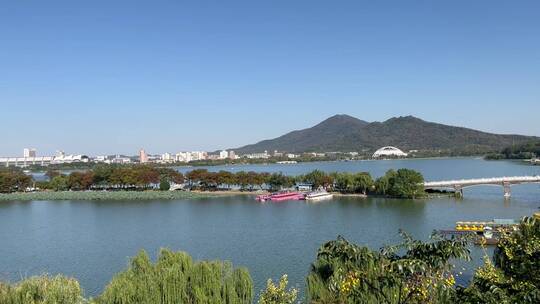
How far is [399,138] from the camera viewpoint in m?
145

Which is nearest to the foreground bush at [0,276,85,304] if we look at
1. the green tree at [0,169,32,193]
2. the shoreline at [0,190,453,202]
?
the shoreline at [0,190,453,202]

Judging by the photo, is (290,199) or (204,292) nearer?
(204,292)

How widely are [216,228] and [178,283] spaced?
12369mm

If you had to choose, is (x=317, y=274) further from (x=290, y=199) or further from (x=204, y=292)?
(x=290, y=199)

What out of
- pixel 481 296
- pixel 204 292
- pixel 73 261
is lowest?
pixel 73 261

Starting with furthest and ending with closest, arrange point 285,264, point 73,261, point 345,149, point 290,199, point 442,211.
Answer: point 345,149 < point 290,199 < point 442,211 < point 73,261 < point 285,264

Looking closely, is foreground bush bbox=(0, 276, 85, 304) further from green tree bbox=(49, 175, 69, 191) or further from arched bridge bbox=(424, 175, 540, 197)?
green tree bbox=(49, 175, 69, 191)

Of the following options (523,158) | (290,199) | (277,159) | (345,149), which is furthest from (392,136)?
(290,199)

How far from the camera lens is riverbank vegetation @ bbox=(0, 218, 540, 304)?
328cm

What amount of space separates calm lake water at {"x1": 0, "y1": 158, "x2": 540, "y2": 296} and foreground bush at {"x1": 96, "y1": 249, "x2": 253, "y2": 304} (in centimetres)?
353

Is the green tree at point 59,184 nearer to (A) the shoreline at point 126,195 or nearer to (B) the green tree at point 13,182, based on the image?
(B) the green tree at point 13,182

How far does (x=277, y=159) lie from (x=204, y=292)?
309ft

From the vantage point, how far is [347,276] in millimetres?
3541

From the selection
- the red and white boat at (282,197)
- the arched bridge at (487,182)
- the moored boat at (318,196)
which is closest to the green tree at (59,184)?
the red and white boat at (282,197)
